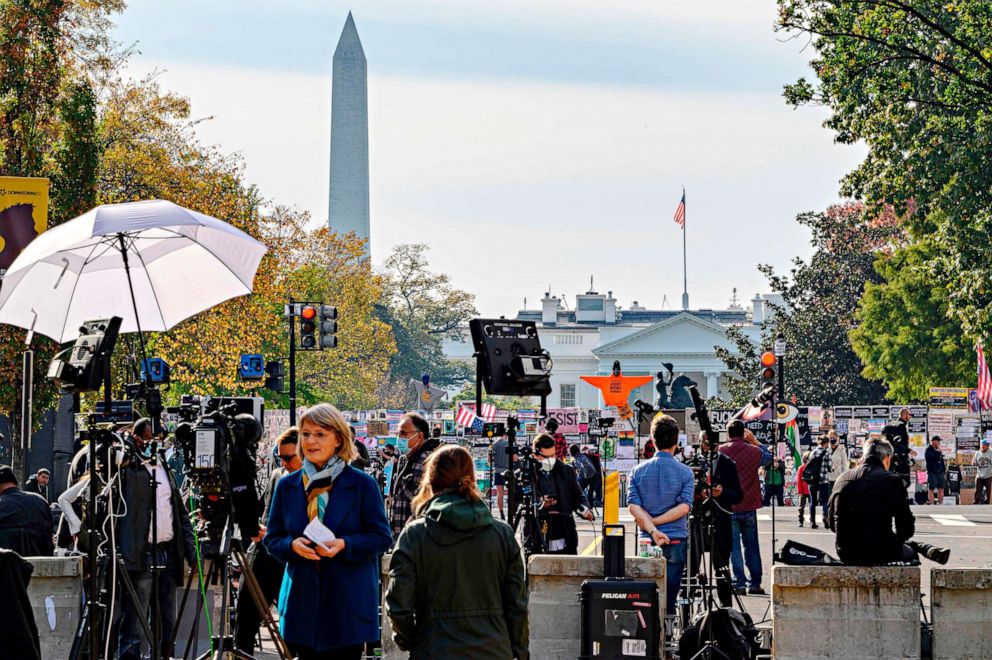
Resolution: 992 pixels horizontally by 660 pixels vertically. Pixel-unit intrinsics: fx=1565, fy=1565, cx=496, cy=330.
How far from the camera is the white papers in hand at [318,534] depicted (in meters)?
7.50

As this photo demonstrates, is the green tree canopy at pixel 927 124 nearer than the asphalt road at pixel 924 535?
No

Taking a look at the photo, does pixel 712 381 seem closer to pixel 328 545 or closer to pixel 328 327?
pixel 328 327

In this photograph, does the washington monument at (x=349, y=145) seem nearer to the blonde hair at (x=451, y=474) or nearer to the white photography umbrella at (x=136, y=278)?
the white photography umbrella at (x=136, y=278)

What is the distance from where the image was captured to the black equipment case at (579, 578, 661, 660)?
10.4 metres

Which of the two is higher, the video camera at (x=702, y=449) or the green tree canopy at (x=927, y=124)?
the green tree canopy at (x=927, y=124)

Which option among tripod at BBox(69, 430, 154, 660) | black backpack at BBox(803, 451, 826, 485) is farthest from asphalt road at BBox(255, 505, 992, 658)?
tripod at BBox(69, 430, 154, 660)

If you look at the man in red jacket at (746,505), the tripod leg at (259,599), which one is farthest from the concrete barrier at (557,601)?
the man in red jacket at (746,505)

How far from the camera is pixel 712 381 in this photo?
125312 millimetres

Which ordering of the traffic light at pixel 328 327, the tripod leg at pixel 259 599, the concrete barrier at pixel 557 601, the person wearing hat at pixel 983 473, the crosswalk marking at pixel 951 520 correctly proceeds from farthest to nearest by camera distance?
the person wearing hat at pixel 983 473
the traffic light at pixel 328 327
the crosswalk marking at pixel 951 520
the concrete barrier at pixel 557 601
the tripod leg at pixel 259 599

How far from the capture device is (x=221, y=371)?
141 feet

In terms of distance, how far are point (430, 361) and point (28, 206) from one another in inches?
3844

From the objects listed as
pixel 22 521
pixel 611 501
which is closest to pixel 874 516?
pixel 611 501

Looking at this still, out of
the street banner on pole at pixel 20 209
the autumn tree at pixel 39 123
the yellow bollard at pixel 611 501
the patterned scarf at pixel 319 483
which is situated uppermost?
the autumn tree at pixel 39 123

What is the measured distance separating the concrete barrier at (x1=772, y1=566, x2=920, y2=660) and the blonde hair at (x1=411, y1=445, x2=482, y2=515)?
4.48 m
